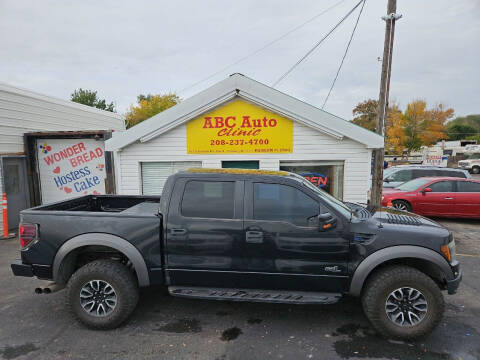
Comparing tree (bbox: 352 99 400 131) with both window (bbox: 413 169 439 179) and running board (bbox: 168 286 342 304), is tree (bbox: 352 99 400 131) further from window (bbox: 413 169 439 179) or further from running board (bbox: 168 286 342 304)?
running board (bbox: 168 286 342 304)

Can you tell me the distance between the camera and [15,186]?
8266 mm

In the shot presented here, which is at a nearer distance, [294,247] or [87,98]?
[294,247]

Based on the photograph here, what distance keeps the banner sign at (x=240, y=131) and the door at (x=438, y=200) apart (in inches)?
190

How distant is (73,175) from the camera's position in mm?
8953

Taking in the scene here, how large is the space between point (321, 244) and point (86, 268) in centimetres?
284

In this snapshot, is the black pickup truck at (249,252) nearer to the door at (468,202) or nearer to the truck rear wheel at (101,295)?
the truck rear wheel at (101,295)

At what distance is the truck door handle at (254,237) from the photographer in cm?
332

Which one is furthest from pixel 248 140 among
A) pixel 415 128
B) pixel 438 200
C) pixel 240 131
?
pixel 415 128

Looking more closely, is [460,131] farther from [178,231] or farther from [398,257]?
[178,231]

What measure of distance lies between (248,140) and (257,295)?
5061 millimetres

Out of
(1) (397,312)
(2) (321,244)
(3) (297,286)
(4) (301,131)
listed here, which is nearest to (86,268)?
(3) (297,286)

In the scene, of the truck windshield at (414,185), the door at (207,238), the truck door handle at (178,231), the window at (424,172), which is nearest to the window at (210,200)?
the door at (207,238)

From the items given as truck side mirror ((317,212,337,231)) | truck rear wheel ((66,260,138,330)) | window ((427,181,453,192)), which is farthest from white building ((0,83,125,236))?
window ((427,181,453,192))

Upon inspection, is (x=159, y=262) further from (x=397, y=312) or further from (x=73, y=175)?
Answer: (x=73, y=175)
